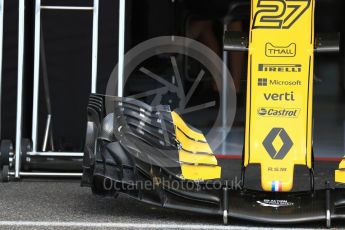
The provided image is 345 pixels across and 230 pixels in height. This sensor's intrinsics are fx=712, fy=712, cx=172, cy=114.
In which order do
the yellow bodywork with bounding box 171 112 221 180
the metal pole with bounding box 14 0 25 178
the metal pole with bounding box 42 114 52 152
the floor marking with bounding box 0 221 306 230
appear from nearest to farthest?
the floor marking with bounding box 0 221 306 230 < the yellow bodywork with bounding box 171 112 221 180 < the metal pole with bounding box 14 0 25 178 < the metal pole with bounding box 42 114 52 152

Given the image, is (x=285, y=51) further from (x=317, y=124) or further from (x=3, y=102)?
(x=317, y=124)

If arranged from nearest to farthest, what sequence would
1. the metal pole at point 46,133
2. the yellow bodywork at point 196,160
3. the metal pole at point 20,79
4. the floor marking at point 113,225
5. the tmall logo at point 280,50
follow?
the floor marking at point 113,225 < the tmall logo at point 280,50 < the yellow bodywork at point 196,160 < the metal pole at point 20,79 < the metal pole at point 46,133

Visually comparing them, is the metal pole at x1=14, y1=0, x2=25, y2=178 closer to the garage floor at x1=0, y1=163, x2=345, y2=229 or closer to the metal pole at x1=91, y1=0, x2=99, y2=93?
the garage floor at x1=0, y1=163, x2=345, y2=229

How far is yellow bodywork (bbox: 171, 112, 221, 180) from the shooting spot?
18.1 feet

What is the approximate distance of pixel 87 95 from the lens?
7980 millimetres

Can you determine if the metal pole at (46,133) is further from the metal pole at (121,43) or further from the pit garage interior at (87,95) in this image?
the metal pole at (121,43)

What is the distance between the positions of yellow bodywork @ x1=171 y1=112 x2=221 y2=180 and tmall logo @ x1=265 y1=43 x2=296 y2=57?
936mm

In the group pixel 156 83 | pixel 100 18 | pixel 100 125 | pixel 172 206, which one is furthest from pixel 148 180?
pixel 156 83

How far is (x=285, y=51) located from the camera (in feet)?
17.3

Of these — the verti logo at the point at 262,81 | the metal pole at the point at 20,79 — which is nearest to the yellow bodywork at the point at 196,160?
the verti logo at the point at 262,81

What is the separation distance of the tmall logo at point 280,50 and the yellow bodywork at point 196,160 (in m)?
0.94

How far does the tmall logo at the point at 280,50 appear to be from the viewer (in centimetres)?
528

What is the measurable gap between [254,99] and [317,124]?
7.96 meters

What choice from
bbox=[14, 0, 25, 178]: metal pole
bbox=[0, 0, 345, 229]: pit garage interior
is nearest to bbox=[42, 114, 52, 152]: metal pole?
bbox=[0, 0, 345, 229]: pit garage interior
